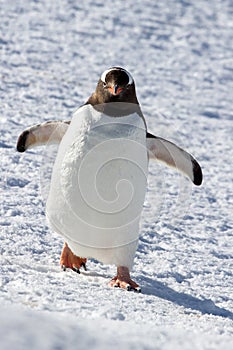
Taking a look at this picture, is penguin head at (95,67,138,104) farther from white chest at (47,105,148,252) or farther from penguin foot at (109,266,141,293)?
penguin foot at (109,266,141,293)

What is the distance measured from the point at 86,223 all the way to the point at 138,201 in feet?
0.84

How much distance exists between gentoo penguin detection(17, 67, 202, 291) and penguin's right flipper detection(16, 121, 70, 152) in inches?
9.2

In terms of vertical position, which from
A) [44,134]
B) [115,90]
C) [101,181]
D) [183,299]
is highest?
[115,90]

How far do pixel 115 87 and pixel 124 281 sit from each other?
0.86 m

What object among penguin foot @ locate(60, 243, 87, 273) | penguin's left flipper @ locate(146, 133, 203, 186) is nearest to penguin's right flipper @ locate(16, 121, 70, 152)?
penguin's left flipper @ locate(146, 133, 203, 186)

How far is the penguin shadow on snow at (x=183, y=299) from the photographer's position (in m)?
3.62

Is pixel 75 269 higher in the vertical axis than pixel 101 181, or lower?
lower

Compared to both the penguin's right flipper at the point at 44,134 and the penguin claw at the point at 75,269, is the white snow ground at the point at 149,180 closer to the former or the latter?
the penguin claw at the point at 75,269

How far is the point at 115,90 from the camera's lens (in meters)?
3.67

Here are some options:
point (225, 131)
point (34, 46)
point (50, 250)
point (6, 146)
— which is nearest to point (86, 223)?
point (50, 250)

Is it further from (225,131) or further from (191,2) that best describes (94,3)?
(225,131)

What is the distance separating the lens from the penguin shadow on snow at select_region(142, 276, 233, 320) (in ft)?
11.9

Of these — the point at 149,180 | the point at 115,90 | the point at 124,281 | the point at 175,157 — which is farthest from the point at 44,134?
the point at 149,180

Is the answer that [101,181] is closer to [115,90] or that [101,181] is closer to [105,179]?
[105,179]
